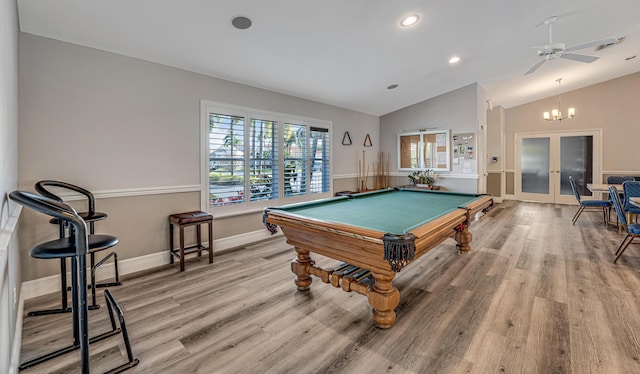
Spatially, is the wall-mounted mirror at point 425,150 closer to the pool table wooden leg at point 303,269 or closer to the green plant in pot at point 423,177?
the green plant in pot at point 423,177

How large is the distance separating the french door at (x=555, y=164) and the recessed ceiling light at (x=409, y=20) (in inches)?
281

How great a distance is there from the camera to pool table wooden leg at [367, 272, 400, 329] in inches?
81.6

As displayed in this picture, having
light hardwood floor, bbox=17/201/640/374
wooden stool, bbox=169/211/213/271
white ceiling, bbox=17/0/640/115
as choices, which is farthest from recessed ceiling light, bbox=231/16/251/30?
light hardwood floor, bbox=17/201/640/374

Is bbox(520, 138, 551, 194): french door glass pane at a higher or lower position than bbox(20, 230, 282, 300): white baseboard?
higher

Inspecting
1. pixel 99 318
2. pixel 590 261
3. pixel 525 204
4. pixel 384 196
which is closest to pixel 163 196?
pixel 99 318

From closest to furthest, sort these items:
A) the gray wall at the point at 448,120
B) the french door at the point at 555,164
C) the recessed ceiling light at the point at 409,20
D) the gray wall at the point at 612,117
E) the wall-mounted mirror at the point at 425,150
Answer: the recessed ceiling light at the point at 409,20
the gray wall at the point at 448,120
the wall-mounted mirror at the point at 425,150
the gray wall at the point at 612,117
the french door at the point at 555,164

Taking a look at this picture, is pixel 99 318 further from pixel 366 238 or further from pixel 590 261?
pixel 590 261

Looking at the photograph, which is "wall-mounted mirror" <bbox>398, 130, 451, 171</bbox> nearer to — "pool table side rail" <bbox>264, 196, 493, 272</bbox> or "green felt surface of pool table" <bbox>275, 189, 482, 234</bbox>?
"green felt surface of pool table" <bbox>275, 189, 482, 234</bbox>

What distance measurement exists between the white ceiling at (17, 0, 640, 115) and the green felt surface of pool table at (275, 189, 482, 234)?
6.16ft

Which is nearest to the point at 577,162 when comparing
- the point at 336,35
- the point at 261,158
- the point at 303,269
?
the point at 336,35

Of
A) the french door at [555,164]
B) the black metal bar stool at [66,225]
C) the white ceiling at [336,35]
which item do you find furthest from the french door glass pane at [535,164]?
the black metal bar stool at [66,225]

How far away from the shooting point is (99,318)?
7.40ft

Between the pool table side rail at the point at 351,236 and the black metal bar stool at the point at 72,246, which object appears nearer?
the black metal bar stool at the point at 72,246

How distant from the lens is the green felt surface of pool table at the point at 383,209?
85.4 inches
